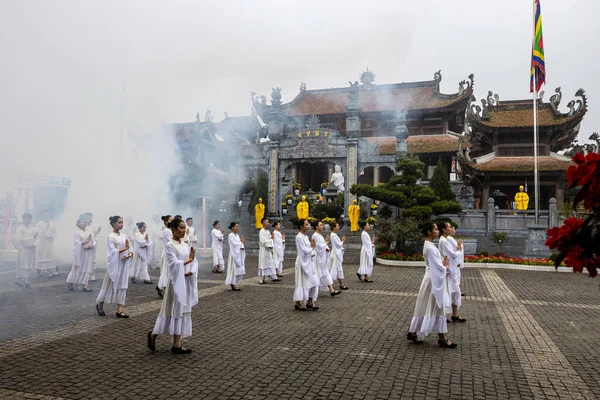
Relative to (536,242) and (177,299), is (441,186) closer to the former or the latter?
(536,242)

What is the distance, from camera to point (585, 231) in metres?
2.20

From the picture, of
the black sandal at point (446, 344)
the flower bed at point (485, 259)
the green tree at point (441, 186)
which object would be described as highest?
the green tree at point (441, 186)

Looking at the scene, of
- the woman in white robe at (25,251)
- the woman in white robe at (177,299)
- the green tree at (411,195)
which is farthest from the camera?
the green tree at (411,195)

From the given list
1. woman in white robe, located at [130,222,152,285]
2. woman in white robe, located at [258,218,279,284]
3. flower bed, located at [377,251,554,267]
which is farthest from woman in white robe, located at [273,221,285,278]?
flower bed, located at [377,251,554,267]

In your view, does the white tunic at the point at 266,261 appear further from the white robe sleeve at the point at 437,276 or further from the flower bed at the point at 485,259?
the flower bed at the point at 485,259

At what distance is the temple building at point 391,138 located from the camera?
25.9 m

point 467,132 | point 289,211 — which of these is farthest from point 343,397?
point 467,132

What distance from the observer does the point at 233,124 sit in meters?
32.5

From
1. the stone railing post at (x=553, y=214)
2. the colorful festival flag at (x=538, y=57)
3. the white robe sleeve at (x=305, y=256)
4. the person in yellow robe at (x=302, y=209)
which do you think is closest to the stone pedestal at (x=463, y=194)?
the stone railing post at (x=553, y=214)

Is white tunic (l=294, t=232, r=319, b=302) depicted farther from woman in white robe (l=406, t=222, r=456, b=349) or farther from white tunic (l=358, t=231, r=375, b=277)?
white tunic (l=358, t=231, r=375, b=277)

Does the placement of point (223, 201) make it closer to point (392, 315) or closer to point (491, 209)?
point (491, 209)

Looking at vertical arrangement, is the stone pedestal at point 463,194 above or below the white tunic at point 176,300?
above

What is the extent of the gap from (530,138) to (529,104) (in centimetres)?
291

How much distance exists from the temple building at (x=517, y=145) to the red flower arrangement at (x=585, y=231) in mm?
27125
